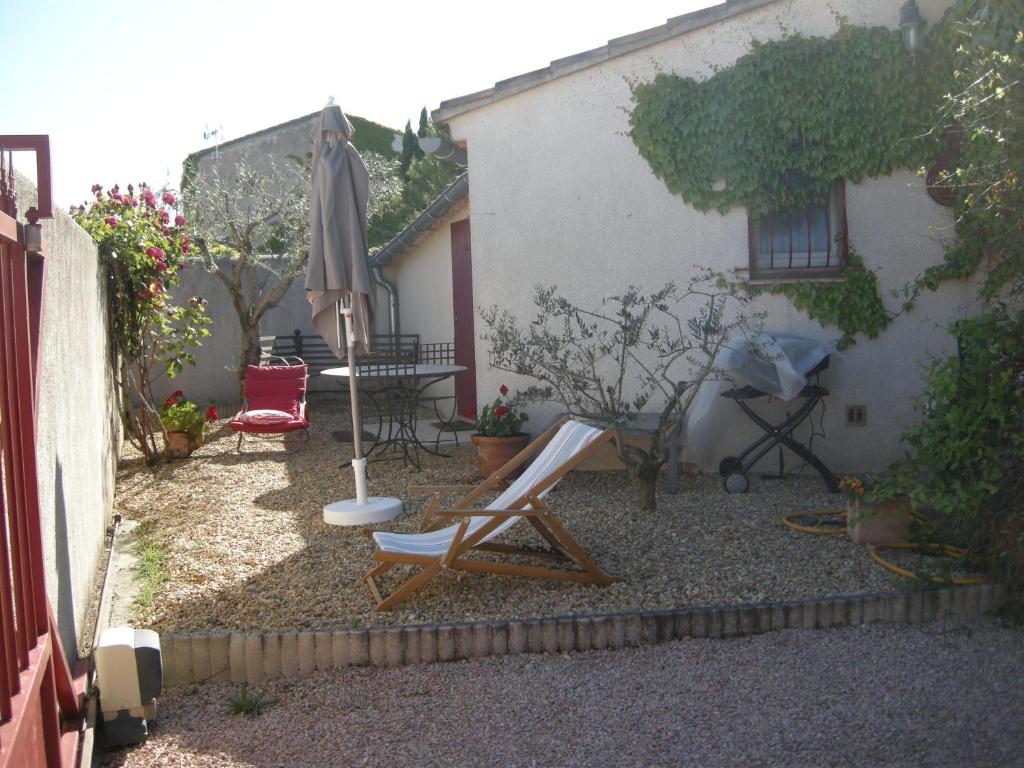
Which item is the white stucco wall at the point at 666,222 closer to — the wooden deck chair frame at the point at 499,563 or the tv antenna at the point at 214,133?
the wooden deck chair frame at the point at 499,563

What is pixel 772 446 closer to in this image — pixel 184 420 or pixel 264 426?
pixel 264 426

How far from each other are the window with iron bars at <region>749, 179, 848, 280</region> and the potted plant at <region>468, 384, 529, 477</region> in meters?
2.19

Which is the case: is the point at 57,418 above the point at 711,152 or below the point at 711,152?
below

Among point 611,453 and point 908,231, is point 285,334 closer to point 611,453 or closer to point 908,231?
point 611,453

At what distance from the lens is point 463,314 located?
1089 cm

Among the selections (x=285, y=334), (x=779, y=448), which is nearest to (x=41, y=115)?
(x=779, y=448)

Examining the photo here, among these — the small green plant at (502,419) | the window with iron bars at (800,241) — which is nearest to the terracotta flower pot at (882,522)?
the window with iron bars at (800,241)

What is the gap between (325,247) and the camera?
6.10m

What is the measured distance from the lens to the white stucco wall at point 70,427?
11.2 feet

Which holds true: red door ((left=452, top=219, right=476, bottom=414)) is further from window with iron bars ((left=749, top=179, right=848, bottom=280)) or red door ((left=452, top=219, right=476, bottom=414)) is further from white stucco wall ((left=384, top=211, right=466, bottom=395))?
window with iron bars ((left=749, top=179, right=848, bottom=280))

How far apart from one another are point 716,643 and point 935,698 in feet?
2.97

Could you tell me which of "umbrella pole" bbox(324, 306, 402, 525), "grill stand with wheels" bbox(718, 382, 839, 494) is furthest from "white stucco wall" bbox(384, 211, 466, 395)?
"grill stand with wheels" bbox(718, 382, 839, 494)

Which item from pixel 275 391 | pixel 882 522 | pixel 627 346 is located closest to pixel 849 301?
pixel 627 346

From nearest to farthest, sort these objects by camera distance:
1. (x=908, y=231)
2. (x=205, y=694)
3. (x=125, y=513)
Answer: (x=205, y=694) < (x=125, y=513) < (x=908, y=231)
